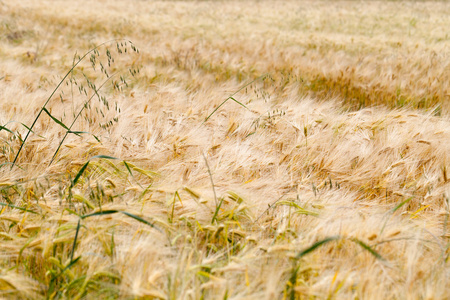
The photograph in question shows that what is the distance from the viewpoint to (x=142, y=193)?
1.29m

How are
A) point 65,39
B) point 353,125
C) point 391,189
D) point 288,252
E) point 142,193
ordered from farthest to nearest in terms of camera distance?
point 65,39
point 353,125
point 391,189
point 142,193
point 288,252

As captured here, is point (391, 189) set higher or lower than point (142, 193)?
lower

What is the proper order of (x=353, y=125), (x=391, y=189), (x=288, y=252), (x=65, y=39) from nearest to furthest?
(x=288, y=252) < (x=391, y=189) < (x=353, y=125) < (x=65, y=39)

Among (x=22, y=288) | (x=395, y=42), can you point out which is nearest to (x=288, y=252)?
(x=22, y=288)

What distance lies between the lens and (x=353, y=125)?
2086 mm

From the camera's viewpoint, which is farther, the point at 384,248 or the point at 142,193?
the point at 142,193

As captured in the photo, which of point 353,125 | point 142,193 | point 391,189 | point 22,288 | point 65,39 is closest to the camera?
point 22,288

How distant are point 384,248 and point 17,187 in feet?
4.53

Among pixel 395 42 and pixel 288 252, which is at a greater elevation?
pixel 395 42

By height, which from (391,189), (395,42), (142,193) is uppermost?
(395,42)

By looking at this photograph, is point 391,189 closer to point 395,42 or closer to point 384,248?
point 384,248

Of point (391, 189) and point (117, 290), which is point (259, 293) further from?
point (391, 189)

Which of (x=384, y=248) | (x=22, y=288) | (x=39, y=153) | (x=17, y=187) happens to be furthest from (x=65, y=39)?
(x=384, y=248)

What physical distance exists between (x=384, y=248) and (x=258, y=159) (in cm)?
75
